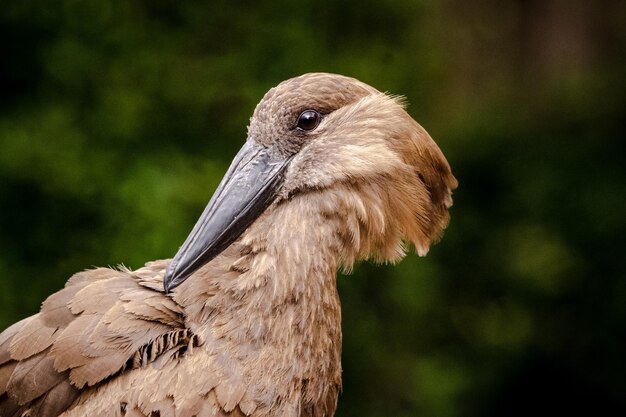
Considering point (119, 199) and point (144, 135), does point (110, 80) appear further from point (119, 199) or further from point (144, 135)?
point (119, 199)

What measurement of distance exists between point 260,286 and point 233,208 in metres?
0.23

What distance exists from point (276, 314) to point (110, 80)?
2316 millimetres

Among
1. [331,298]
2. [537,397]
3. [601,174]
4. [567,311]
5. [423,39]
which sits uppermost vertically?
[423,39]

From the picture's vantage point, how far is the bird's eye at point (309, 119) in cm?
253

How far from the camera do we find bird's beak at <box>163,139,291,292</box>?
7.89ft

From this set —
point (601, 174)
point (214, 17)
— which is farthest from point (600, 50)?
point (214, 17)

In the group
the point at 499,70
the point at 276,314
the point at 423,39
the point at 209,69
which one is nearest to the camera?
the point at 276,314

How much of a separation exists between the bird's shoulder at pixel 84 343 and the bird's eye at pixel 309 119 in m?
0.59

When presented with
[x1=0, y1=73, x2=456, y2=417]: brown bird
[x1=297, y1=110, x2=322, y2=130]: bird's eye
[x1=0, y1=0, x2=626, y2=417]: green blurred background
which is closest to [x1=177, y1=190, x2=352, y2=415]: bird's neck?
[x1=0, y1=73, x2=456, y2=417]: brown bird

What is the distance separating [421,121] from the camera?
15.9 feet

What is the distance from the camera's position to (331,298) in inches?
98.3

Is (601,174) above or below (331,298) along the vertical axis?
below

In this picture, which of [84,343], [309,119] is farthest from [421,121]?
[84,343]

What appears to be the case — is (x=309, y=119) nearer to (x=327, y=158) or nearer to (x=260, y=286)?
(x=327, y=158)
